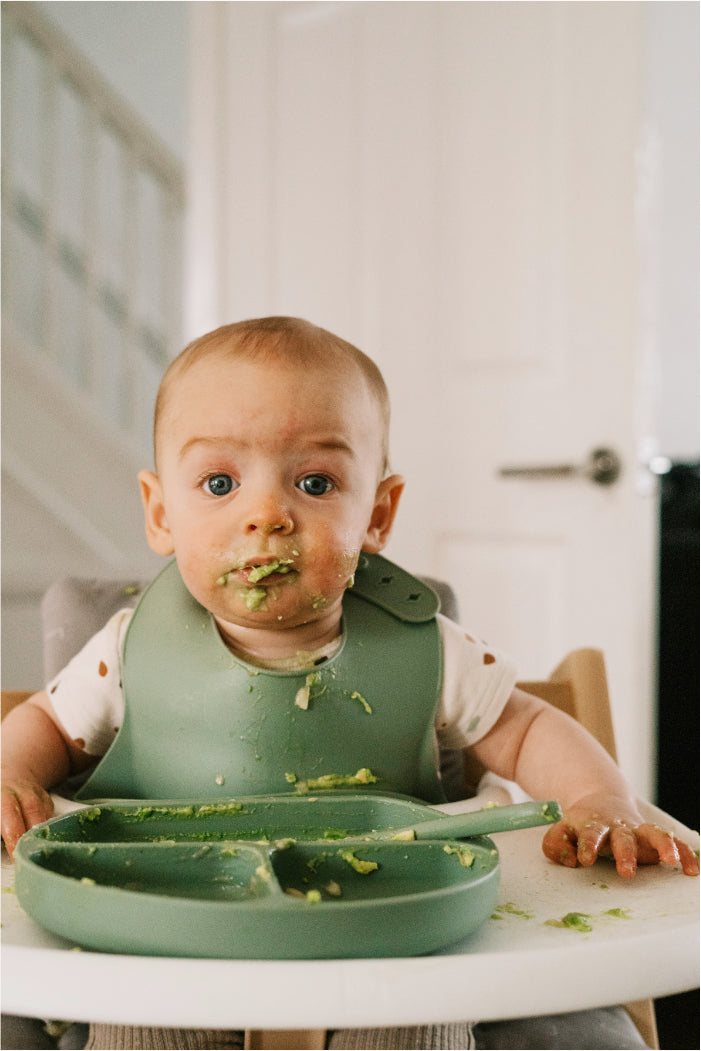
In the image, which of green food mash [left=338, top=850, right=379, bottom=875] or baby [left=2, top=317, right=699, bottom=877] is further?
baby [left=2, top=317, right=699, bottom=877]

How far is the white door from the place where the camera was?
77.6 inches

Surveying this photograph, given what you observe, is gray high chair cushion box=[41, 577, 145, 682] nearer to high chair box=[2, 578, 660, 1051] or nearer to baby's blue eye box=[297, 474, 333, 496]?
high chair box=[2, 578, 660, 1051]

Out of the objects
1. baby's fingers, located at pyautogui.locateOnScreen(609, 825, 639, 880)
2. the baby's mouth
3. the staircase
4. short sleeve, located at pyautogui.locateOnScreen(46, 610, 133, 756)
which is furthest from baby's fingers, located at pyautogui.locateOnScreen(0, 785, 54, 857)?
the staircase

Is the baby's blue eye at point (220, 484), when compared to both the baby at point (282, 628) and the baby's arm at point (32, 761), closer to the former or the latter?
the baby at point (282, 628)

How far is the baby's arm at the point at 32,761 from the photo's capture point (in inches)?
29.1

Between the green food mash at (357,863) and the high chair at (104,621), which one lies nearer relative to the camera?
the green food mash at (357,863)

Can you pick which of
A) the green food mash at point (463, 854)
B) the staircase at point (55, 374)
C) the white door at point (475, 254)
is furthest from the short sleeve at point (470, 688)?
the staircase at point (55, 374)

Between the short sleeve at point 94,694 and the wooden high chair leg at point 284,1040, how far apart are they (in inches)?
16.1

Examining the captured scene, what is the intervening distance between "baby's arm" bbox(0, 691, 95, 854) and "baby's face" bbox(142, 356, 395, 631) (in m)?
0.21

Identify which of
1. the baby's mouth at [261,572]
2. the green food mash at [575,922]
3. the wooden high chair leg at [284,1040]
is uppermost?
the baby's mouth at [261,572]

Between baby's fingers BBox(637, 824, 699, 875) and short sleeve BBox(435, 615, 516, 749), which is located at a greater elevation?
short sleeve BBox(435, 615, 516, 749)

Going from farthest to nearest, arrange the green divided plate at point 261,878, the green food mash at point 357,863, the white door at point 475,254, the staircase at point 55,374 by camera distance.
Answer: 1. the staircase at point 55,374
2. the white door at point 475,254
3. the green food mash at point 357,863
4. the green divided plate at point 261,878

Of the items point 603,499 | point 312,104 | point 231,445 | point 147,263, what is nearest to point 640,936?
point 231,445

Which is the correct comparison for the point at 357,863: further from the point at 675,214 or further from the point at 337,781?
the point at 675,214
